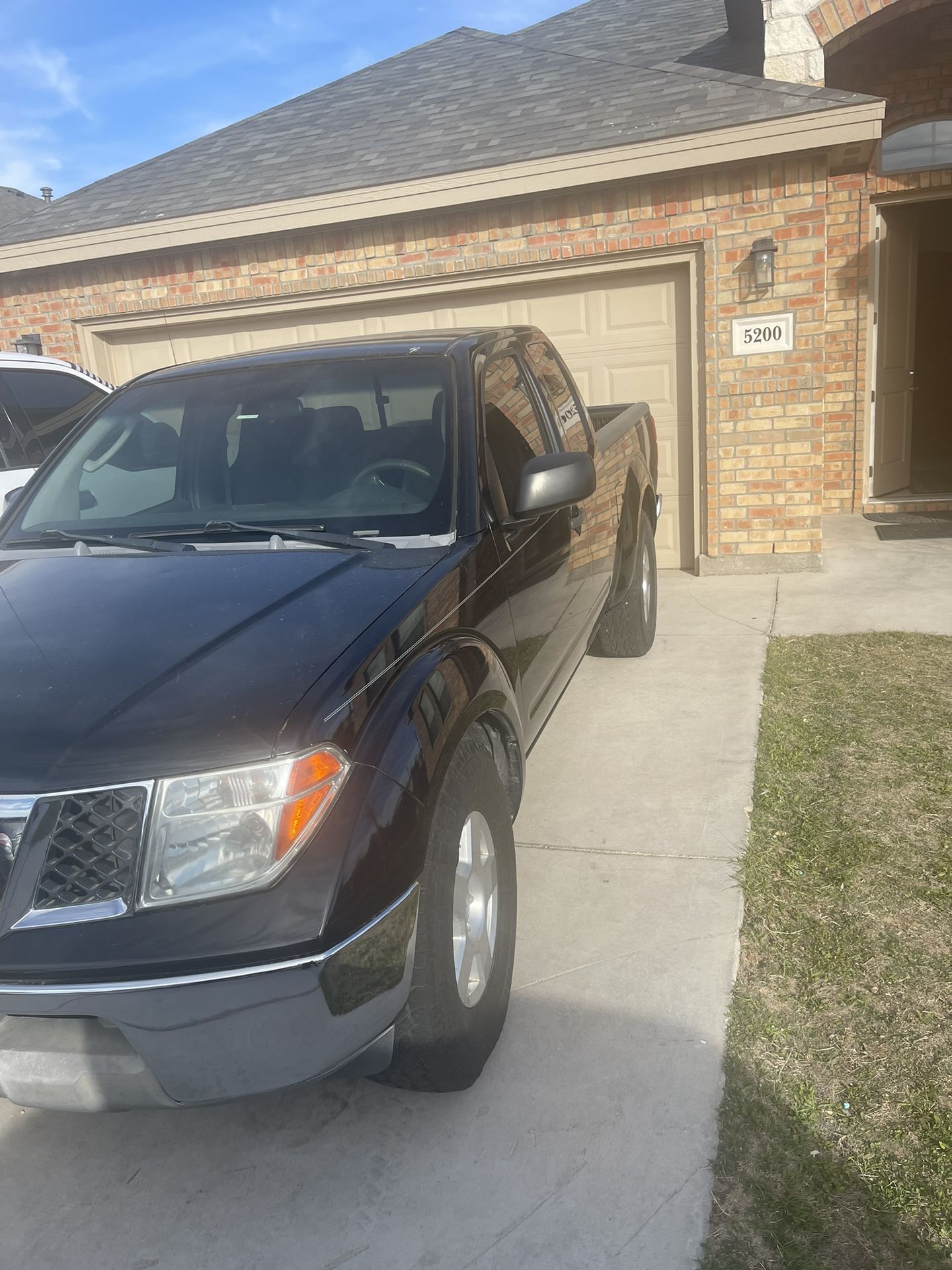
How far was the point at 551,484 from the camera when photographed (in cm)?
324

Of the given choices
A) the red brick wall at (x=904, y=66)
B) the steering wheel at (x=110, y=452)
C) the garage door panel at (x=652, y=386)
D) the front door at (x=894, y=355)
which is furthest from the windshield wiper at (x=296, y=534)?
the red brick wall at (x=904, y=66)

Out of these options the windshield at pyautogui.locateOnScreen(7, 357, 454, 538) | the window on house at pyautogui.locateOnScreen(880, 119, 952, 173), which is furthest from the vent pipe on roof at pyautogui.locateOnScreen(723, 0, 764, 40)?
the windshield at pyautogui.locateOnScreen(7, 357, 454, 538)

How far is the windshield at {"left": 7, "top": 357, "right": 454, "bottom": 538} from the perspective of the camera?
3232 millimetres

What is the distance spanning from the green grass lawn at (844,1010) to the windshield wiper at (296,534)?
5.59 ft

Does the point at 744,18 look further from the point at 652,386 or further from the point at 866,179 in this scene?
the point at 652,386

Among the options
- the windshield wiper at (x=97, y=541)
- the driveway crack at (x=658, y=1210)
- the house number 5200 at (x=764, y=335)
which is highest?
the house number 5200 at (x=764, y=335)

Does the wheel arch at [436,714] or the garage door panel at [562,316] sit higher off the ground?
the garage door panel at [562,316]

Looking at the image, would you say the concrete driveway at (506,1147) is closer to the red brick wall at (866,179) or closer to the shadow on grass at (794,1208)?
the shadow on grass at (794,1208)

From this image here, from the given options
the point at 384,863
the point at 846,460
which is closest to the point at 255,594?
the point at 384,863

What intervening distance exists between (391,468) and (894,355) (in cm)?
801

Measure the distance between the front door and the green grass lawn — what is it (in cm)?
559

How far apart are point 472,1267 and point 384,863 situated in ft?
2.91

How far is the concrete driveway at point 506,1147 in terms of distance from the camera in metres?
2.24

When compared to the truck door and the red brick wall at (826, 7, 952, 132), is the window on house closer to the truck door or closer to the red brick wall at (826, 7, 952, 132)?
the red brick wall at (826, 7, 952, 132)
